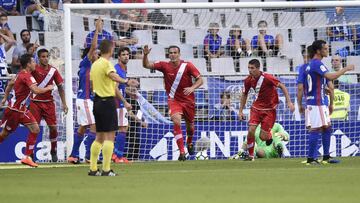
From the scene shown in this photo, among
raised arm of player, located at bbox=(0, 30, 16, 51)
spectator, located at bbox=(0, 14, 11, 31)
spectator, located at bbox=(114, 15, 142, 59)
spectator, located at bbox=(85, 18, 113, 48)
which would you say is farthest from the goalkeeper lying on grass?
spectator, located at bbox=(0, 14, 11, 31)

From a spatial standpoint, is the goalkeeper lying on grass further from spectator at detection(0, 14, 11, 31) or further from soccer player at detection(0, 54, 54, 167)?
spectator at detection(0, 14, 11, 31)

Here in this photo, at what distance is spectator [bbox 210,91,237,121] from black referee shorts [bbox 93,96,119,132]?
26.5 feet

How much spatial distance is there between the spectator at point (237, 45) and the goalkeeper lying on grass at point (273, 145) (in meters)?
1.94

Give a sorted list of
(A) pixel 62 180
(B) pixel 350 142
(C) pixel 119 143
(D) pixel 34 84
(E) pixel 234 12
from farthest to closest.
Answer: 1. (E) pixel 234 12
2. (B) pixel 350 142
3. (C) pixel 119 143
4. (D) pixel 34 84
5. (A) pixel 62 180

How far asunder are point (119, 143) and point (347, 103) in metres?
5.77

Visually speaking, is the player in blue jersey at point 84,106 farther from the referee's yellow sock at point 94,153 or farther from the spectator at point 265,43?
the referee's yellow sock at point 94,153

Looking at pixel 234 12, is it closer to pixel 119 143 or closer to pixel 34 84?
pixel 119 143

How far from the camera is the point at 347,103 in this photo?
75.6 feet

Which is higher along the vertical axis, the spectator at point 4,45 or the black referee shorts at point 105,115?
the spectator at point 4,45

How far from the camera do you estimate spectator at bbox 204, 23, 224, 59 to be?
23.2m

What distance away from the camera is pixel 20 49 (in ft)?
78.4

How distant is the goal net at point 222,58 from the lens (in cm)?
2256

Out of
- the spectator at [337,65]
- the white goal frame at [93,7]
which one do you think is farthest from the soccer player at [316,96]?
the spectator at [337,65]

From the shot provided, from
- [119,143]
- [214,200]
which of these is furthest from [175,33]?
[214,200]
